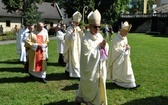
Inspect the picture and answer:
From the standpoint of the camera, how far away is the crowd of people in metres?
6.98

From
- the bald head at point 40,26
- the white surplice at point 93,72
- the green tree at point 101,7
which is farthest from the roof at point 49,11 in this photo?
the white surplice at point 93,72

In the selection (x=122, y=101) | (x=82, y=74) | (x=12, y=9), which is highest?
(x=12, y=9)

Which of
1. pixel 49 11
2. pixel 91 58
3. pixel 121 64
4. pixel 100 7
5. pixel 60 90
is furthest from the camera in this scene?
pixel 49 11

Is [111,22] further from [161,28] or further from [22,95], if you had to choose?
[22,95]

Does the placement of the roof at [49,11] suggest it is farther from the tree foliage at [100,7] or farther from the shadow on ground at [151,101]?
the shadow on ground at [151,101]

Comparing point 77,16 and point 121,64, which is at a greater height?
point 77,16

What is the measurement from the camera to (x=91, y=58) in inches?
274

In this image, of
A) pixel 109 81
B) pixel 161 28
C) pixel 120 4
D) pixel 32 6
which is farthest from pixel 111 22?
pixel 109 81

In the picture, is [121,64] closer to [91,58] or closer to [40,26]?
[91,58]

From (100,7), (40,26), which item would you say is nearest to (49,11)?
(100,7)

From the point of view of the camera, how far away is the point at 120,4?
67312 mm

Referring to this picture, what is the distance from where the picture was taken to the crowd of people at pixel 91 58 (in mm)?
6977

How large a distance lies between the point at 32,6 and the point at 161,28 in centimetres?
2221

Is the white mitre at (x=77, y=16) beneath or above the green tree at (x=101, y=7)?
beneath
